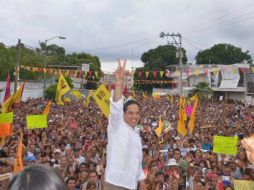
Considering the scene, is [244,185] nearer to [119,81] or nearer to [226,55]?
[119,81]

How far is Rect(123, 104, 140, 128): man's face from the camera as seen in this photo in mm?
4344

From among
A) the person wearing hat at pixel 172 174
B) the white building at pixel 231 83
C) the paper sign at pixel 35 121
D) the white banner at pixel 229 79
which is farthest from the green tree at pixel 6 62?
the person wearing hat at pixel 172 174

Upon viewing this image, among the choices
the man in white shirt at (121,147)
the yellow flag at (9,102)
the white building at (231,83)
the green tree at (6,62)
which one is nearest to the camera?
the man in white shirt at (121,147)

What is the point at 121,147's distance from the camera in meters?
4.23

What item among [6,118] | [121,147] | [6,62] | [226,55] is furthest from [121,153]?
[226,55]

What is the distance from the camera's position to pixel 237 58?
328 ft

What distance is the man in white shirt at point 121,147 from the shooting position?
421cm

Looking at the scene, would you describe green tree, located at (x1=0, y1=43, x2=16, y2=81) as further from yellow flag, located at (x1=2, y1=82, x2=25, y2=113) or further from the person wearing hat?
the person wearing hat

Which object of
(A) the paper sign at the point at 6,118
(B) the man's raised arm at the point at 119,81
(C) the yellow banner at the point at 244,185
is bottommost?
(C) the yellow banner at the point at 244,185

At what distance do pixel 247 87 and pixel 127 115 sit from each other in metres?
54.5

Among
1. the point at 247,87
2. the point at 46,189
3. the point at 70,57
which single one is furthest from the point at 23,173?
the point at 70,57

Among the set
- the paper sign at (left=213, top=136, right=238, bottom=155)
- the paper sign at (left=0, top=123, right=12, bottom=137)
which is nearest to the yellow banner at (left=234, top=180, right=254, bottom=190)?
the paper sign at (left=213, top=136, right=238, bottom=155)

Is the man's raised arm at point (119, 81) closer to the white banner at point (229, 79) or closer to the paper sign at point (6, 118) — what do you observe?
the paper sign at point (6, 118)

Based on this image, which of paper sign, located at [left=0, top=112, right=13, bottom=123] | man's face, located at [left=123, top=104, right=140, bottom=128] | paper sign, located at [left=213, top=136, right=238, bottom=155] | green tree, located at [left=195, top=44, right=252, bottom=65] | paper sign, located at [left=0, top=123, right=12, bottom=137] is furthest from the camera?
green tree, located at [left=195, top=44, right=252, bottom=65]
